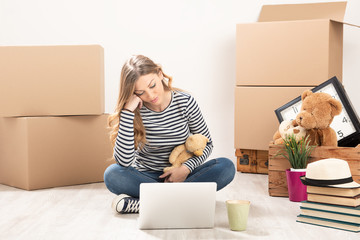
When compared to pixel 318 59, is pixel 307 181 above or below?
below

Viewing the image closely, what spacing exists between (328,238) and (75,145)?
3.96 ft

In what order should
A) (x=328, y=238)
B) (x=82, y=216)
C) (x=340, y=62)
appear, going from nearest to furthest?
(x=328, y=238)
(x=82, y=216)
(x=340, y=62)

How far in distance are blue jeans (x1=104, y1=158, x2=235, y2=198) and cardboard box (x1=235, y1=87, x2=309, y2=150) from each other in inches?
25.7

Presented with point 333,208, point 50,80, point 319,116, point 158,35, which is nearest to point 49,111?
point 50,80

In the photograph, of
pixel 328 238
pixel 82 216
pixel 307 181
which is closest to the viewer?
pixel 328 238

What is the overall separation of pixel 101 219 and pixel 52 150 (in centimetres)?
63

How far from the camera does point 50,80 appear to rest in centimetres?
193

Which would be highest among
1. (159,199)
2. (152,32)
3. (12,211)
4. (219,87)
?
(152,32)

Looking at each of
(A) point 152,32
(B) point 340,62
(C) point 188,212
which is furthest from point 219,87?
(C) point 188,212

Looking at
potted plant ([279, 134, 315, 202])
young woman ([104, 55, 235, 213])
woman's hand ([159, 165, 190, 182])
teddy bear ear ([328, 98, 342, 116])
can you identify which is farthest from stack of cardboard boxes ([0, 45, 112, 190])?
teddy bear ear ([328, 98, 342, 116])

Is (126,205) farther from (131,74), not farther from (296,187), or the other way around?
(296,187)

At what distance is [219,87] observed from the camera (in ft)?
8.25

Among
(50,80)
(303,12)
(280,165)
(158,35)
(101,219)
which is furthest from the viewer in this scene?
(158,35)

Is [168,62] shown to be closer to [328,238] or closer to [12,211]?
[12,211]
